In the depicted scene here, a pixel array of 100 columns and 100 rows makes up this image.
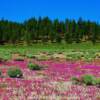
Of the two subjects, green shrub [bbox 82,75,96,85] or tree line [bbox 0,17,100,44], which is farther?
tree line [bbox 0,17,100,44]

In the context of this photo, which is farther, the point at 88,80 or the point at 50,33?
the point at 50,33

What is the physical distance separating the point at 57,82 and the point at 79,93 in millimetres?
4172

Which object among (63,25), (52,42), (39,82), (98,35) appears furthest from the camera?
(63,25)

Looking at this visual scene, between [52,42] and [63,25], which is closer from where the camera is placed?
[52,42]

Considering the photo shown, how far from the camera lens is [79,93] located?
17.5m

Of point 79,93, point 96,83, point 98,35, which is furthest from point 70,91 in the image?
point 98,35

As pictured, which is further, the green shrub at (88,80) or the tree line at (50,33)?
the tree line at (50,33)

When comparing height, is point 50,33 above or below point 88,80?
above

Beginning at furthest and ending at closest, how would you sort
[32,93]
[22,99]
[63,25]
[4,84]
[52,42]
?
1. [63,25]
2. [52,42]
3. [4,84]
4. [32,93]
5. [22,99]

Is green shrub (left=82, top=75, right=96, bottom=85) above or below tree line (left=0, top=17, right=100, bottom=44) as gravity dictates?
below

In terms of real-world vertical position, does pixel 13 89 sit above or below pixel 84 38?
below

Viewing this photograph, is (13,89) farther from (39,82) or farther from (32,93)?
(39,82)

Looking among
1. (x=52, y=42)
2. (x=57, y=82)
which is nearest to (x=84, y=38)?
(x=52, y=42)

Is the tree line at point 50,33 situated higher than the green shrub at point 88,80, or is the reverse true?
the tree line at point 50,33
